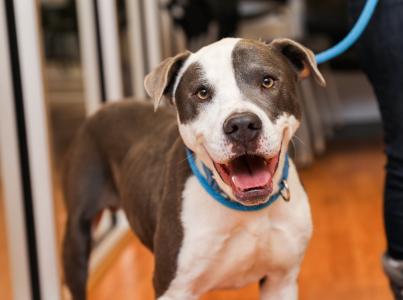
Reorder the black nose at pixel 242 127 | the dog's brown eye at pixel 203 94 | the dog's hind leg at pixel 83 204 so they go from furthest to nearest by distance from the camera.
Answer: the dog's hind leg at pixel 83 204, the dog's brown eye at pixel 203 94, the black nose at pixel 242 127

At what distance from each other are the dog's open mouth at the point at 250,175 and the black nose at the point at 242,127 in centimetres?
10

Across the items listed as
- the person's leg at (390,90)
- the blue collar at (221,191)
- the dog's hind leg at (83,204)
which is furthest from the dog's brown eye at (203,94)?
the dog's hind leg at (83,204)

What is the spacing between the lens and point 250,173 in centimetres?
175

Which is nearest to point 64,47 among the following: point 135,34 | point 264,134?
point 135,34

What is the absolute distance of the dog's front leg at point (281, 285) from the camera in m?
2.08

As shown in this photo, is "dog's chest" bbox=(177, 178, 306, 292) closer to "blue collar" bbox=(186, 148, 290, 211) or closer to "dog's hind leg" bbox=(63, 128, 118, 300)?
"blue collar" bbox=(186, 148, 290, 211)

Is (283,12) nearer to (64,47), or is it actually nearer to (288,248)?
(64,47)

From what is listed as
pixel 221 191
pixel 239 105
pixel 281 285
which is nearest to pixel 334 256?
pixel 281 285

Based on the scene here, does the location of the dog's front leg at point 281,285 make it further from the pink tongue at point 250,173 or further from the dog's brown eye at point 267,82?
the dog's brown eye at point 267,82

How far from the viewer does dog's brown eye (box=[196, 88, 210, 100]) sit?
178 centimetres

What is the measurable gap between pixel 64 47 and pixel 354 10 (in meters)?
4.91

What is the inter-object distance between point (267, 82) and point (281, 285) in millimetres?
626

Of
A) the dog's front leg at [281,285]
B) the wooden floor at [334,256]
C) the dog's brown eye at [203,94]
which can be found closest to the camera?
the dog's brown eye at [203,94]

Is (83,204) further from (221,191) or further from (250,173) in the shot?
(250,173)
